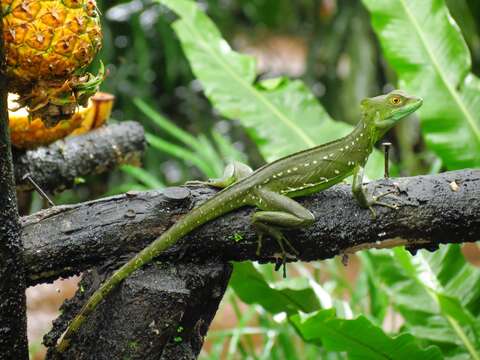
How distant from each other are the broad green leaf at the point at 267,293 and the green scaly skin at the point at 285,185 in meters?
0.55

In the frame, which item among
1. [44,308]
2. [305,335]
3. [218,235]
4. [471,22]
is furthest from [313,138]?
[471,22]

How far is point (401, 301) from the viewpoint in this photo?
Answer: 2711 mm

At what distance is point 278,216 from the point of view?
1.71 meters

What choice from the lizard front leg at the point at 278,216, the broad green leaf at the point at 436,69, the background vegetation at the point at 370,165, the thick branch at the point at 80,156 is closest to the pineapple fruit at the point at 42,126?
the thick branch at the point at 80,156

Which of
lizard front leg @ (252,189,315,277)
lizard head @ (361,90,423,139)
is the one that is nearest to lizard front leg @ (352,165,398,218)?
lizard front leg @ (252,189,315,277)

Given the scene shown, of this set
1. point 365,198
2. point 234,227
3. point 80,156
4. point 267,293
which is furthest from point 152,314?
point 80,156

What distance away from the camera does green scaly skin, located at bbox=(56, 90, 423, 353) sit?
5.26 ft

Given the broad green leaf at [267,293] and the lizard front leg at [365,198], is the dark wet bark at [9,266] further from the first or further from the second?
the broad green leaf at [267,293]

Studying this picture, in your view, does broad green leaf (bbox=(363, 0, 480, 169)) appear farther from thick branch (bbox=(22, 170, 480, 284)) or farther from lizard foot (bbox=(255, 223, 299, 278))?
lizard foot (bbox=(255, 223, 299, 278))

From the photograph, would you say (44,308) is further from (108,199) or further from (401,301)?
(108,199)

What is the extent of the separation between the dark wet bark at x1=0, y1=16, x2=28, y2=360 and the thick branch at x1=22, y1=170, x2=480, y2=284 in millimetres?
76

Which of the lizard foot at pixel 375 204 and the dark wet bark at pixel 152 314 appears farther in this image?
the lizard foot at pixel 375 204

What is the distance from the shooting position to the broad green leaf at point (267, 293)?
2395 millimetres

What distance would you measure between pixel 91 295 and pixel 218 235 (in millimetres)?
335
